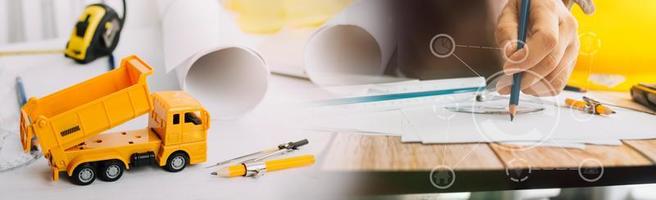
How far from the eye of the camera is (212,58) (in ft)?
3.38

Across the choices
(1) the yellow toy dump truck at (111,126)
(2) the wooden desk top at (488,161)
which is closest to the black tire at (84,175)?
(1) the yellow toy dump truck at (111,126)

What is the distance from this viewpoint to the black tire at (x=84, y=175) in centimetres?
81

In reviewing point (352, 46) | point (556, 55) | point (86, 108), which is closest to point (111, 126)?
point (86, 108)

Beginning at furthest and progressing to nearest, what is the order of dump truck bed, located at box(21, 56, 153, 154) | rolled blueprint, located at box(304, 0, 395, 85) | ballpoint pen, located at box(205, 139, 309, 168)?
rolled blueprint, located at box(304, 0, 395, 85) → ballpoint pen, located at box(205, 139, 309, 168) → dump truck bed, located at box(21, 56, 153, 154)

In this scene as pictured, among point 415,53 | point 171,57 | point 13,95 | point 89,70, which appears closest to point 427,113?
point 415,53

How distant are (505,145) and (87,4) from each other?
656mm

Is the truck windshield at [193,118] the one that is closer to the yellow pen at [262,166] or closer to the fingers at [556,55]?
the yellow pen at [262,166]

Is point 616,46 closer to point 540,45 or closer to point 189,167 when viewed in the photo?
point 540,45

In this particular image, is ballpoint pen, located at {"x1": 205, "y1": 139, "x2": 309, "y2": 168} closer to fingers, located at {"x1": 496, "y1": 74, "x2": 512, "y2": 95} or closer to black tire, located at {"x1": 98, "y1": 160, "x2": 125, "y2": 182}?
black tire, located at {"x1": 98, "y1": 160, "x2": 125, "y2": 182}

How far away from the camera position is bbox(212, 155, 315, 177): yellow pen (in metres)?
0.86

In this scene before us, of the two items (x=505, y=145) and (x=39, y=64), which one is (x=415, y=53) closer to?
(x=505, y=145)

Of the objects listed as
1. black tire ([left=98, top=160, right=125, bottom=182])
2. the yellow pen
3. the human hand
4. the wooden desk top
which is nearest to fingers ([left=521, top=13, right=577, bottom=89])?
the human hand

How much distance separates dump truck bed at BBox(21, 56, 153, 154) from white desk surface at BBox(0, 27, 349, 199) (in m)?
0.04

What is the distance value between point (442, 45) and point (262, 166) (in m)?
0.36
